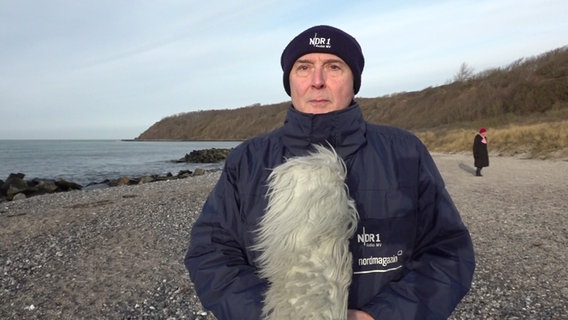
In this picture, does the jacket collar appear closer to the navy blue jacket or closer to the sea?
the navy blue jacket

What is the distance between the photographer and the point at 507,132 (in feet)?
95.8

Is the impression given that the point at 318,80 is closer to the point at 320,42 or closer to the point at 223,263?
the point at 320,42

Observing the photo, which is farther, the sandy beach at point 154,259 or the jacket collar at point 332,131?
the sandy beach at point 154,259

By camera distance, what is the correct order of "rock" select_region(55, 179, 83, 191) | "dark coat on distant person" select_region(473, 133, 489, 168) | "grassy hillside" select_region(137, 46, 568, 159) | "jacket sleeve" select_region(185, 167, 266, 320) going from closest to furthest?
"jacket sleeve" select_region(185, 167, 266, 320), "dark coat on distant person" select_region(473, 133, 489, 168), "rock" select_region(55, 179, 83, 191), "grassy hillside" select_region(137, 46, 568, 159)

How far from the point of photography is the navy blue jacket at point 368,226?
1.65m

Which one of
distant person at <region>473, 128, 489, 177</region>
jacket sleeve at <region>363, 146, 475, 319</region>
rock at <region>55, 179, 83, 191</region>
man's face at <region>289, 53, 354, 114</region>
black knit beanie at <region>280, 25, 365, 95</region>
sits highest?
black knit beanie at <region>280, 25, 365, 95</region>

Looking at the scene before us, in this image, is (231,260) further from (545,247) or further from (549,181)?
(549,181)

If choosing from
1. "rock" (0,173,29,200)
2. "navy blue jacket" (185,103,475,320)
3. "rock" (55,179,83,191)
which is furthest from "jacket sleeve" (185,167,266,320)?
"rock" (55,179,83,191)

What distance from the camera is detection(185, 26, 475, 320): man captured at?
56.3 inches

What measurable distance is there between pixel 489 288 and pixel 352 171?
4.50 metres

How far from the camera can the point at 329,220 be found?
1.41 metres

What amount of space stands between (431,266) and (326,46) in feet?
3.24

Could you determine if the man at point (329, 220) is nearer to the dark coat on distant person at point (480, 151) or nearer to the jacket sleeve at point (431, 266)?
the jacket sleeve at point (431, 266)

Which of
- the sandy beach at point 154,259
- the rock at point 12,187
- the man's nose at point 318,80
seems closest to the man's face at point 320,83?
the man's nose at point 318,80
